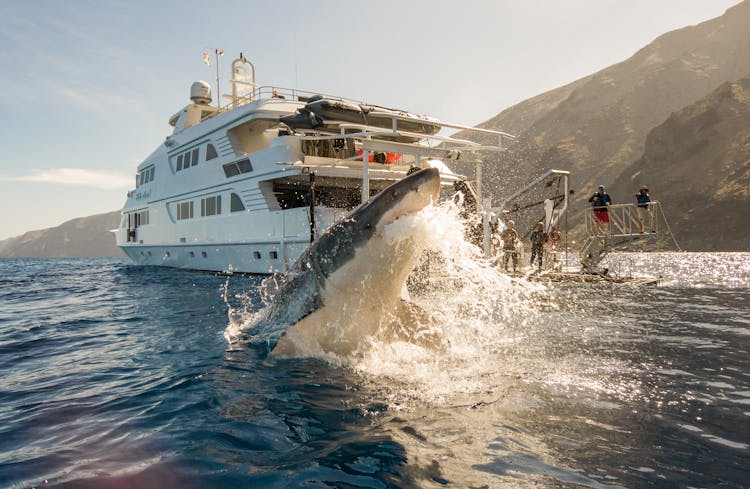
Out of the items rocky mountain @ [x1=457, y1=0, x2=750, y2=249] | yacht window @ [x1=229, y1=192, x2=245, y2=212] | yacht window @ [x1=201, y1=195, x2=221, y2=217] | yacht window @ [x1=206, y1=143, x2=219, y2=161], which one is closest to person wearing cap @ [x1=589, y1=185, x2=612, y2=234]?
yacht window @ [x1=229, y1=192, x2=245, y2=212]

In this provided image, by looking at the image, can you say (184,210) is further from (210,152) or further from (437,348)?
(437,348)

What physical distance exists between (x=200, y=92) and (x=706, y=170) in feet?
268

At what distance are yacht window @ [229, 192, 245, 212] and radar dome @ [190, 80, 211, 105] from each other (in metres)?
9.72

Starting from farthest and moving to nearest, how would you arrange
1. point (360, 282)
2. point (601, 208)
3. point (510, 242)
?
point (510, 242), point (601, 208), point (360, 282)

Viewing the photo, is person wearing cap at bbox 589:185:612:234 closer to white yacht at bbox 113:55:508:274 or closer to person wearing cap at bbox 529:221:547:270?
person wearing cap at bbox 529:221:547:270

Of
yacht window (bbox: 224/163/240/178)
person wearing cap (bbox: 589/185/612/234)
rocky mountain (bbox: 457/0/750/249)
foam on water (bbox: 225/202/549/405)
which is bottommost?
foam on water (bbox: 225/202/549/405)

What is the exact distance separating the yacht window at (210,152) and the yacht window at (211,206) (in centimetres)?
186

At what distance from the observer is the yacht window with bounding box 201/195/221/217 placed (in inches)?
789

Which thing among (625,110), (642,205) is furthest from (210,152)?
(625,110)

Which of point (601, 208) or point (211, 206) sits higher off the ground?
point (211, 206)

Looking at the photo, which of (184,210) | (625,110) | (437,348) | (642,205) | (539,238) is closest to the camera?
(437,348)

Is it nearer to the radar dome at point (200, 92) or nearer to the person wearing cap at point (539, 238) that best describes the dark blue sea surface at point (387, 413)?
the person wearing cap at point (539, 238)

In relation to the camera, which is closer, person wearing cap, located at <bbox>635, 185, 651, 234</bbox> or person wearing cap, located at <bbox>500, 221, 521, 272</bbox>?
person wearing cap, located at <bbox>635, 185, 651, 234</bbox>

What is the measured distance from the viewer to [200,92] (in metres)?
25.4
